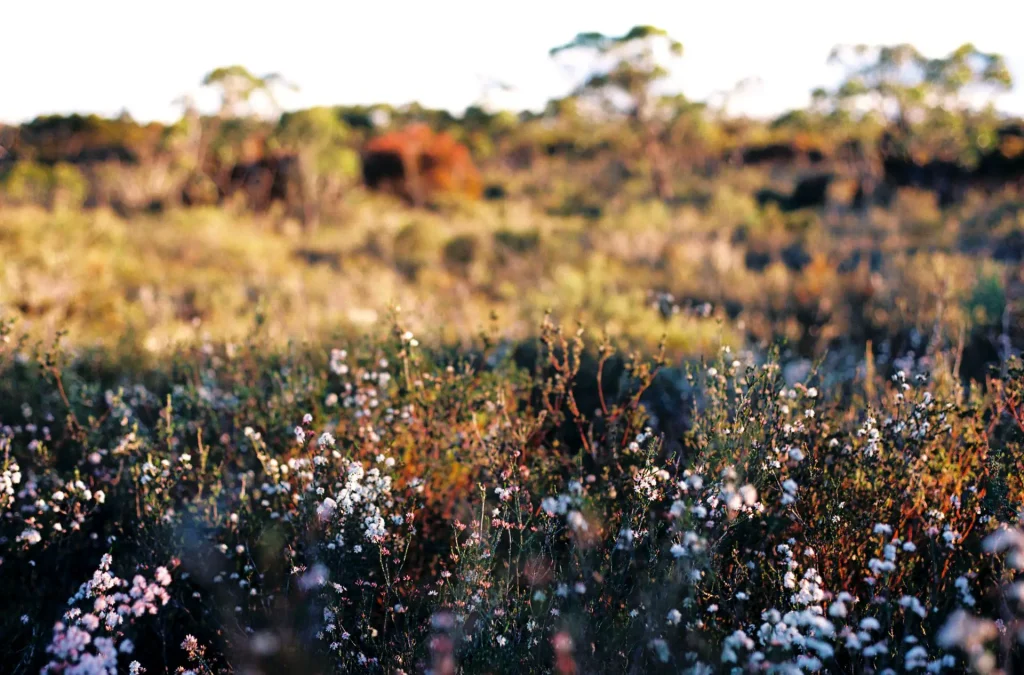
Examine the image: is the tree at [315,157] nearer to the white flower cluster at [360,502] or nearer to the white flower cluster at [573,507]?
the white flower cluster at [360,502]

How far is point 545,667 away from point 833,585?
1132 millimetres

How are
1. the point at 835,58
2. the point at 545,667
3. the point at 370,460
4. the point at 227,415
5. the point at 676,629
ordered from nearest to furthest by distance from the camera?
the point at 676,629 < the point at 545,667 < the point at 370,460 < the point at 227,415 < the point at 835,58

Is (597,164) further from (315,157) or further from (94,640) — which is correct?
(94,640)

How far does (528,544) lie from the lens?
2.34 meters

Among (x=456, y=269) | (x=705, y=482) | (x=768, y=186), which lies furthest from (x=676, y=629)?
(x=768, y=186)

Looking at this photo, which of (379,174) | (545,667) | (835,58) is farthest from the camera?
(379,174)

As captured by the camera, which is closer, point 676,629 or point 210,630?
point 676,629

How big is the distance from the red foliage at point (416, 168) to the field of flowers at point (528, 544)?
18.2 metres

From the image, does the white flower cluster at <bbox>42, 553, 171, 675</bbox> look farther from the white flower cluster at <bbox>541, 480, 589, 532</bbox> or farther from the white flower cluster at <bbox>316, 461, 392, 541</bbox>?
the white flower cluster at <bbox>541, 480, 589, 532</bbox>

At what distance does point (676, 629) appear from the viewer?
212cm

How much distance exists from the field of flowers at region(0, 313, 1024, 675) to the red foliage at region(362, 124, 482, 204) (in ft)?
59.8

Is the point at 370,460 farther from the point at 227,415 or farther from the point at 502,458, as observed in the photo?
the point at 227,415

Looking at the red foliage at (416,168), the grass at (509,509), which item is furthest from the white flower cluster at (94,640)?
the red foliage at (416,168)

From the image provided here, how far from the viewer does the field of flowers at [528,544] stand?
2.09 meters
